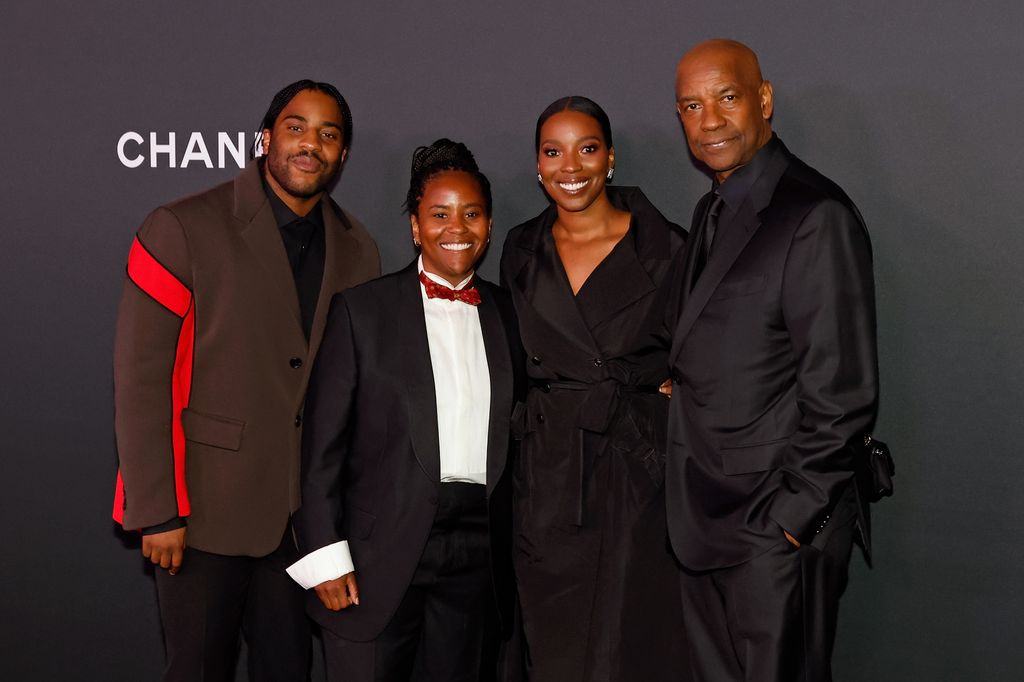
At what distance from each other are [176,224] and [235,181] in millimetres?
237

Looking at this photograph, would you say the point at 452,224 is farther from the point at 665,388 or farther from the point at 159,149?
the point at 159,149

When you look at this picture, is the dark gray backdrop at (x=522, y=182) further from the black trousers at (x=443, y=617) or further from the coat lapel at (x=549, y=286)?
the black trousers at (x=443, y=617)

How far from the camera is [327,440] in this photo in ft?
8.18

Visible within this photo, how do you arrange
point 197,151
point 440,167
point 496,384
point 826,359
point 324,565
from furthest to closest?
point 197,151 → point 440,167 → point 496,384 → point 324,565 → point 826,359

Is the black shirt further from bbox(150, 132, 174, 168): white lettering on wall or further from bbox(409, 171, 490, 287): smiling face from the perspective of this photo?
bbox(150, 132, 174, 168): white lettering on wall

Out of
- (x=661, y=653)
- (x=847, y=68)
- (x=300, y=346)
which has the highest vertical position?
(x=847, y=68)

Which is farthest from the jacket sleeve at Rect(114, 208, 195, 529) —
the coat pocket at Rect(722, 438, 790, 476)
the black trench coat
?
the coat pocket at Rect(722, 438, 790, 476)

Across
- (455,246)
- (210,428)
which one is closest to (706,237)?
(455,246)

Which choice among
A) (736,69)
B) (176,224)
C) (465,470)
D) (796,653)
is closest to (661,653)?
(796,653)

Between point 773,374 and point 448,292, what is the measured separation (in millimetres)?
831

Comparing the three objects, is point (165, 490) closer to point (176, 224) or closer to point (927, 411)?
point (176, 224)

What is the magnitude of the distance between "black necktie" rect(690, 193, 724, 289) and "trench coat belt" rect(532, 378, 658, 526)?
36 cm

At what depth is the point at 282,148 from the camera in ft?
9.37

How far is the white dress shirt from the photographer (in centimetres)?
249
